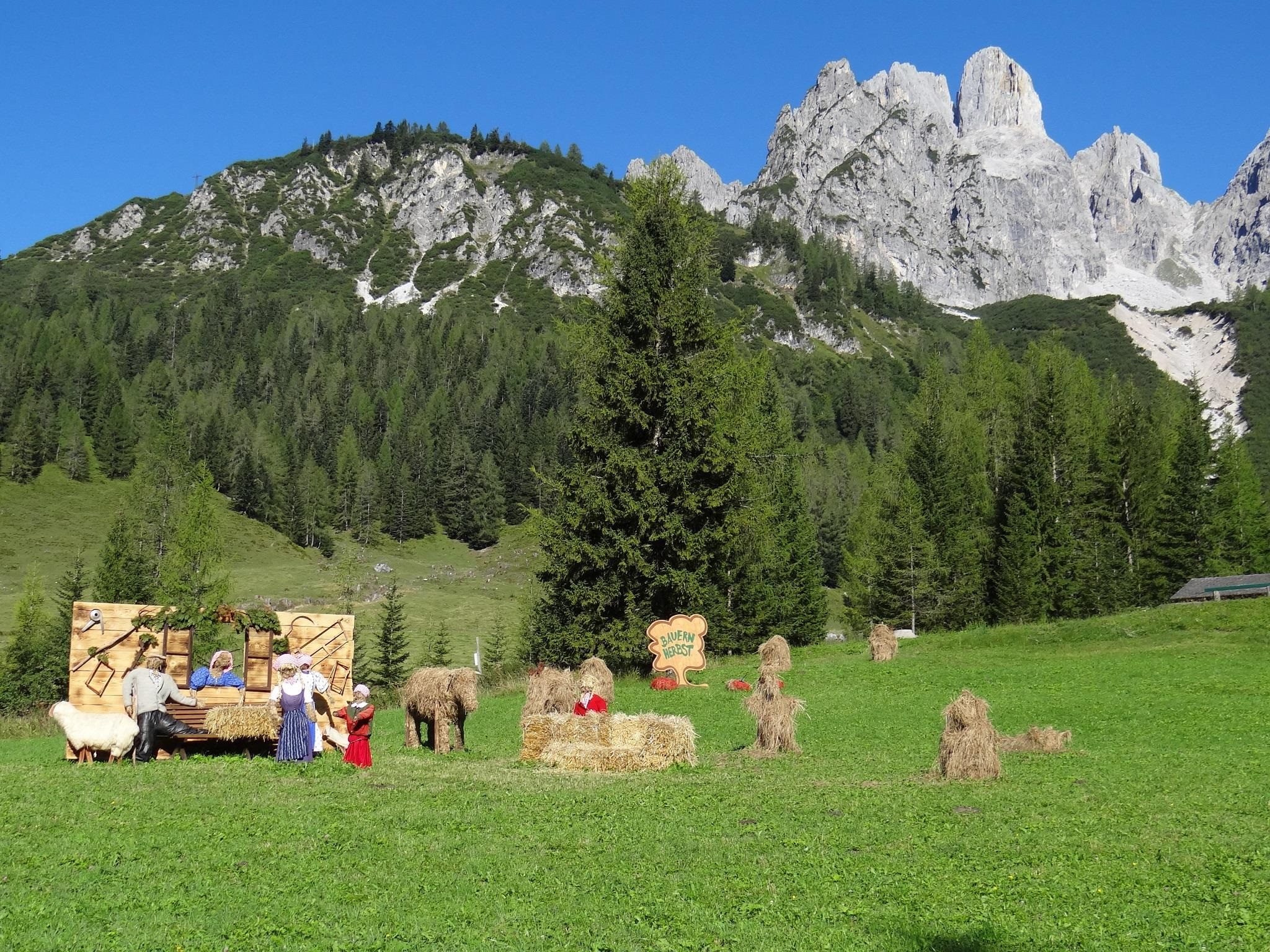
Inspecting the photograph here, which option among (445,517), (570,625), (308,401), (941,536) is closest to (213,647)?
(570,625)

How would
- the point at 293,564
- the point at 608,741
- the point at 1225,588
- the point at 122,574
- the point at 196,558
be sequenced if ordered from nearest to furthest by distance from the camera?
the point at 608,741, the point at 1225,588, the point at 122,574, the point at 196,558, the point at 293,564

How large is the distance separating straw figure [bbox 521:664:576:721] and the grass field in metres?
1.68

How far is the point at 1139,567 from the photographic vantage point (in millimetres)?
64938

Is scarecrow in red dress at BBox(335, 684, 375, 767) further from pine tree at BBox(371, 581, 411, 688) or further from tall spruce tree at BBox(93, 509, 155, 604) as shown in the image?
tall spruce tree at BBox(93, 509, 155, 604)

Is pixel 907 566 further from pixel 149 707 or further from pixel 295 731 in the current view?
pixel 149 707

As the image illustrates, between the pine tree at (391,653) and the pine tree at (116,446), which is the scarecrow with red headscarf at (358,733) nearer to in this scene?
the pine tree at (391,653)

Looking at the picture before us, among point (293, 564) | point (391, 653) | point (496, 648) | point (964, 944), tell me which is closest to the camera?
point (964, 944)

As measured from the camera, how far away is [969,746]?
629 inches

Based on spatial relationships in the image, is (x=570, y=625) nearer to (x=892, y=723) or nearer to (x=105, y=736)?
(x=892, y=723)

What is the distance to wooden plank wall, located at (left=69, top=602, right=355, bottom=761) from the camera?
755 inches

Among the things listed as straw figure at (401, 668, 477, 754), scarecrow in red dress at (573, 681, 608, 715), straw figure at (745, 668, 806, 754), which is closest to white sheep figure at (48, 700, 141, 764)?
straw figure at (401, 668, 477, 754)

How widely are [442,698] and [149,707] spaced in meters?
5.13

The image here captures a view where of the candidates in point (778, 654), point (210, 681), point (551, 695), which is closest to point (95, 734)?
point (210, 681)

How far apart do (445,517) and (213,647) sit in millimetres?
102276
